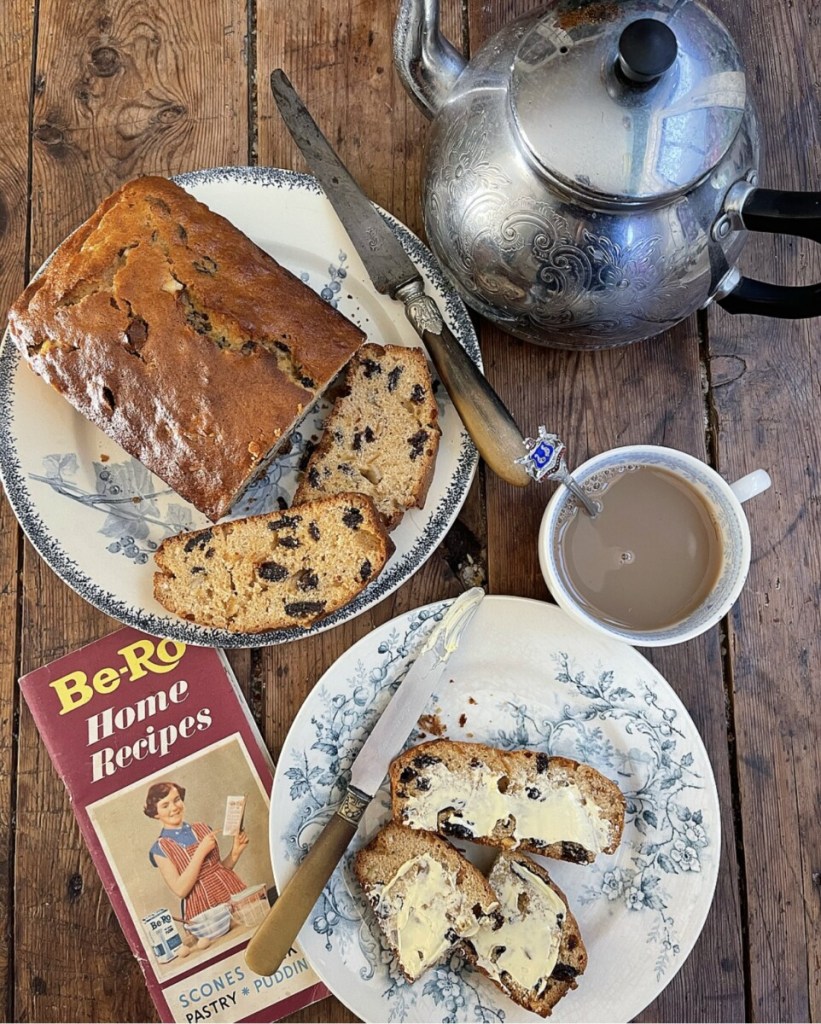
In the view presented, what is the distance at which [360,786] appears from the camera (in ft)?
4.35

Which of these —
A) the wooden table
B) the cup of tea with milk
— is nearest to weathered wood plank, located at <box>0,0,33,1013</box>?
the wooden table

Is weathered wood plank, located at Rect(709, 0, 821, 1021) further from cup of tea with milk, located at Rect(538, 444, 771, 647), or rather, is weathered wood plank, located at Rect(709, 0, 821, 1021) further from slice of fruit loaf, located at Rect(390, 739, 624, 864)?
slice of fruit loaf, located at Rect(390, 739, 624, 864)

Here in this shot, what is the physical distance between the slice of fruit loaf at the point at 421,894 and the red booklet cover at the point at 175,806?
0.19 metres

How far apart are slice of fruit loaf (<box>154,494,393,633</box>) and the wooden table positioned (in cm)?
13

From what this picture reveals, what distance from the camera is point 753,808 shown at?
4.74 feet

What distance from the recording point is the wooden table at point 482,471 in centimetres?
141

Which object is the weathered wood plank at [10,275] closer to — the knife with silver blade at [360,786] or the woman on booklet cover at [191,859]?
the woman on booklet cover at [191,859]

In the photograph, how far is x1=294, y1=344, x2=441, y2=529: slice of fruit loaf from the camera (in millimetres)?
1363

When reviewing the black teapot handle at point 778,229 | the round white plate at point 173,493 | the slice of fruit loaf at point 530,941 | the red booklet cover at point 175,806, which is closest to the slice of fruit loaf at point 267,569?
the round white plate at point 173,493


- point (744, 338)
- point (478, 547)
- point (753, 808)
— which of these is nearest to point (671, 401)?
point (744, 338)

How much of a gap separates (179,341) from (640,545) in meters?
0.78

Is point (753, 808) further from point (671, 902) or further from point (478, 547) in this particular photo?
point (478, 547)

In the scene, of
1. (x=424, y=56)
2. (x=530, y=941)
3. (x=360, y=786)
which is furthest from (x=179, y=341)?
(x=530, y=941)

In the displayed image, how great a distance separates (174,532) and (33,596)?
291 mm
